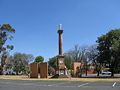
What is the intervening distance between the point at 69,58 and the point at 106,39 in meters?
40.0

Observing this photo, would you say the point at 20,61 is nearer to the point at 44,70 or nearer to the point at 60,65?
the point at 44,70

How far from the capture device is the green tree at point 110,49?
174 feet

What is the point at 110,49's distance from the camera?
5403 cm

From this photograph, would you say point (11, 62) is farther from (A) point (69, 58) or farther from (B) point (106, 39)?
(B) point (106, 39)

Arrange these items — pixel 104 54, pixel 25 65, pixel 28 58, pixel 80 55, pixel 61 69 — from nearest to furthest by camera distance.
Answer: pixel 61 69 < pixel 104 54 < pixel 80 55 < pixel 25 65 < pixel 28 58

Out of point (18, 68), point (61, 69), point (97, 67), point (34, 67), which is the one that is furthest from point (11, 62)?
point (61, 69)

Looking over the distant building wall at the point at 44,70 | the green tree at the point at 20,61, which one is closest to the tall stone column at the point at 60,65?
the distant building wall at the point at 44,70

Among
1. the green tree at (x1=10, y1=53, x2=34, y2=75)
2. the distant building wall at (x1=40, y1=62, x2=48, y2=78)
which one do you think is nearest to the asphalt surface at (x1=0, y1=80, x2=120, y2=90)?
the distant building wall at (x1=40, y1=62, x2=48, y2=78)

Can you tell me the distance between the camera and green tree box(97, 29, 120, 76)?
53.0 meters

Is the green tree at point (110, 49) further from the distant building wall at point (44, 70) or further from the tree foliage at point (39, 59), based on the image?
the tree foliage at point (39, 59)

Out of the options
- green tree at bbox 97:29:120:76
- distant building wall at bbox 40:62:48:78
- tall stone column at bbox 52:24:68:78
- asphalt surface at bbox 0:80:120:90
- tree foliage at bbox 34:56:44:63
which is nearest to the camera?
asphalt surface at bbox 0:80:120:90

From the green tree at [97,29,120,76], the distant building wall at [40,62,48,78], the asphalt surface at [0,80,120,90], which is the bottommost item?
the asphalt surface at [0,80,120,90]

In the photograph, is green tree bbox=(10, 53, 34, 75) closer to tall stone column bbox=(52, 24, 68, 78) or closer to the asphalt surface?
tall stone column bbox=(52, 24, 68, 78)

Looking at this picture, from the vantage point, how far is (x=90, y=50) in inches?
3007
